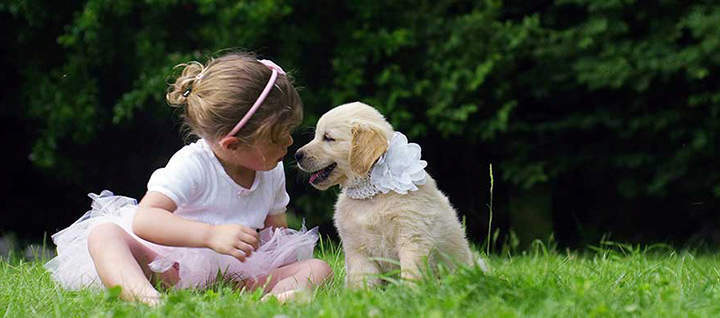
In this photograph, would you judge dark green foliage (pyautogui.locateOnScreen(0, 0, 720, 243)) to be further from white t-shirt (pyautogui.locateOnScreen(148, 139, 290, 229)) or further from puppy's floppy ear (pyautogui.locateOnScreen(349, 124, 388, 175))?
puppy's floppy ear (pyautogui.locateOnScreen(349, 124, 388, 175))

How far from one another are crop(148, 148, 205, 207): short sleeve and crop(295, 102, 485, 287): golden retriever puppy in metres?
0.47

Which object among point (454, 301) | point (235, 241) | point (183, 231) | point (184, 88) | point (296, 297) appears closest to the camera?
point (454, 301)

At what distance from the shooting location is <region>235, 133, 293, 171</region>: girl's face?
384 centimetres

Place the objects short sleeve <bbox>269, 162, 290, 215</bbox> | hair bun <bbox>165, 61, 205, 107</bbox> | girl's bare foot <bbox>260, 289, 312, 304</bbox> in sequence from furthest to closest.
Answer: short sleeve <bbox>269, 162, 290, 215</bbox> < hair bun <bbox>165, 61, 205, 107</bbox> < girl's bare foot <bbox>260, 289, 312, 304</bbox>

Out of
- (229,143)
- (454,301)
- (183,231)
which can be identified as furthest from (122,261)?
(454,301)

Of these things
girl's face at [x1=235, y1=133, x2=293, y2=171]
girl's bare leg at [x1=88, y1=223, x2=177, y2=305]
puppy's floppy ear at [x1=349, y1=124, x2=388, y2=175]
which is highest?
puppy's floppy ear at [x1=349, y1=124, x2=388, y2=175]

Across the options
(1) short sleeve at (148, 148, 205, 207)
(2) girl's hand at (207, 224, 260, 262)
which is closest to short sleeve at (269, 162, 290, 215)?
(1) short sleeve at (148, 148, 205, 207)

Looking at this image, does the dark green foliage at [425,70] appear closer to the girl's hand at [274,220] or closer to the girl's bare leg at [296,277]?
the girl's hand at [274,220]

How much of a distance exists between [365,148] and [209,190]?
0.78m

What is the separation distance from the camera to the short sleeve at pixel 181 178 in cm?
369

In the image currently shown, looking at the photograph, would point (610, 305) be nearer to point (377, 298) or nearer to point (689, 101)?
point (377, 298)

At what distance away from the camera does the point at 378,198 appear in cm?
360

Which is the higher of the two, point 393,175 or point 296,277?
point 393,175

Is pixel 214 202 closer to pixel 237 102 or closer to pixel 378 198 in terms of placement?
pixel 237 102
